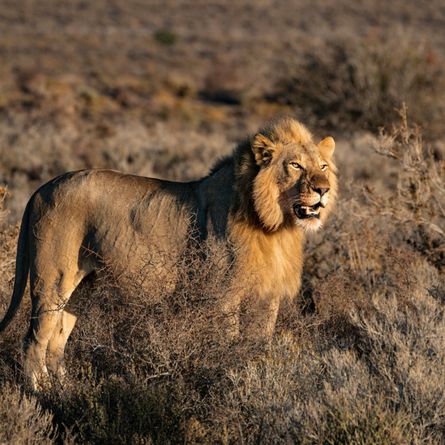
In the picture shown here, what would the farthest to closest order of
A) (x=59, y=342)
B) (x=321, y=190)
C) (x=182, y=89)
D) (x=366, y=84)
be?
(x=182, y=89) < (x=366, y=84) < (x=59, y=342) < (x=321, y=190)

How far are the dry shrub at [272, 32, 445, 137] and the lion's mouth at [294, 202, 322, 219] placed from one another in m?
13.3

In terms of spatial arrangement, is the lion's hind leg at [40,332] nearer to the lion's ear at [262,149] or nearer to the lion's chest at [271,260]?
the lion's chest at [271,260]

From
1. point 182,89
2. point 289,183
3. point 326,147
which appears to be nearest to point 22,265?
point 289,183

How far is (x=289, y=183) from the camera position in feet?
21.9

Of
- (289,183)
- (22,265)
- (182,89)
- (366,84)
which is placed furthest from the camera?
(182,89)

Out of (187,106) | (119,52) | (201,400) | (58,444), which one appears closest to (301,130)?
(201,400)

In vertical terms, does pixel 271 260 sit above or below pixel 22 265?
above

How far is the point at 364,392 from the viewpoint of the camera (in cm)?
530

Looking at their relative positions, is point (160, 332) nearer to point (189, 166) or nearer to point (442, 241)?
point (442, 241)

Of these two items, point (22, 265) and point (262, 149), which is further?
point (22, 265)

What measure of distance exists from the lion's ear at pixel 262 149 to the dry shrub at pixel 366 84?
43.1 ft

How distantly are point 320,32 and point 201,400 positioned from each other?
61.4 m

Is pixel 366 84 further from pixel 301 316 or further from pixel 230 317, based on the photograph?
pixel 230 317

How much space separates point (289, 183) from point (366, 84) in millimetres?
14631
